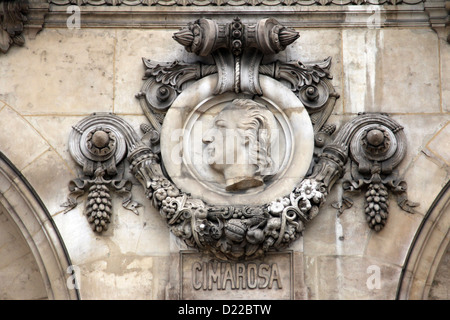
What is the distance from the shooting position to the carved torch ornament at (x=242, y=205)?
11.8 meters

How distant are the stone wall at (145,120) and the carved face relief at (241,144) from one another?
0.67 m

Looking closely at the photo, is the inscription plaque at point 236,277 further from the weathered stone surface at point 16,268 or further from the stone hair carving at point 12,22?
the stone hair carving at point 12,22

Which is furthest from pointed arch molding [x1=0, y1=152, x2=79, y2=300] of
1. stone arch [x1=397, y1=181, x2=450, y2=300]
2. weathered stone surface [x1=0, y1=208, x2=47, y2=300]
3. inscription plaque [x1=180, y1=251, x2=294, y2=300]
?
stone arch [x1=397, y1=181, x2=450, y2=300]

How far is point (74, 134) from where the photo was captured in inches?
484

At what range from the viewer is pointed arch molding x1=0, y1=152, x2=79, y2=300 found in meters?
12.0

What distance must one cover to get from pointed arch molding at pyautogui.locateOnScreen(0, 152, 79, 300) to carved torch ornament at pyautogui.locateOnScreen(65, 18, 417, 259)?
313 mm

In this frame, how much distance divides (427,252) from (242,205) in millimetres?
1761

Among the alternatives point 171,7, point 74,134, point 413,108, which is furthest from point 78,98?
point 413,108

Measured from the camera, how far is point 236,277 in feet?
39.0

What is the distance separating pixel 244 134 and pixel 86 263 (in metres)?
1.90

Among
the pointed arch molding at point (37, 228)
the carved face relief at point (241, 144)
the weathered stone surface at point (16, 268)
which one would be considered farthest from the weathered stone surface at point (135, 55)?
the weathered stone surface at point (16, 268)

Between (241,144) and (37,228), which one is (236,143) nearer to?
(241,144)

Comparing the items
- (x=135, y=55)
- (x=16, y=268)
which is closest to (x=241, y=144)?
(x=135, y=55)
